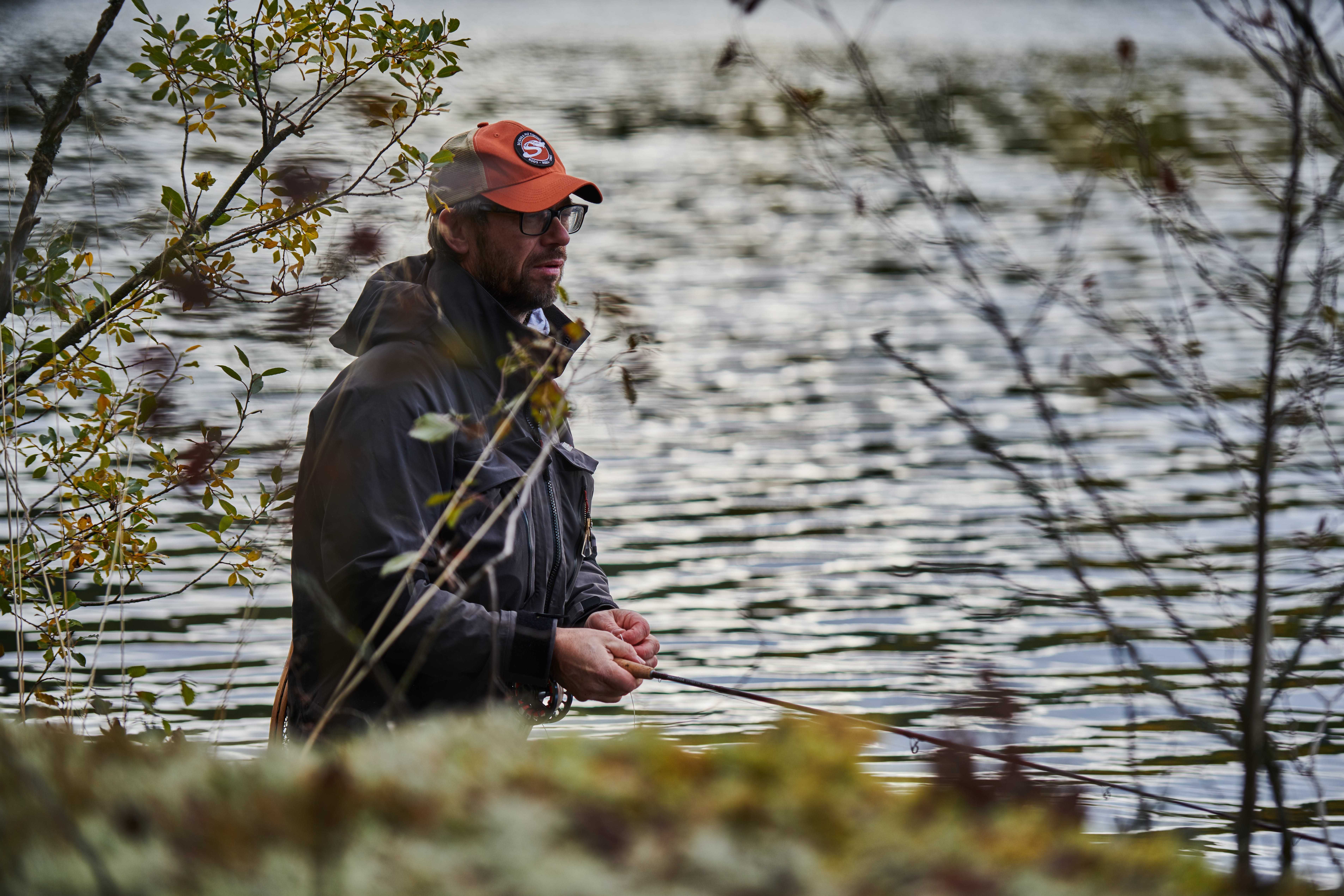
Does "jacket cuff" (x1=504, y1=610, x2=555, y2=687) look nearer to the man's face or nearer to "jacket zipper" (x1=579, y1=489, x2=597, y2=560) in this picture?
"jacket zipper" (x1=579, y1=489, x2=597, y2=560)

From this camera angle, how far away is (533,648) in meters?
3.33

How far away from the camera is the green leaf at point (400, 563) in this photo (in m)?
2.81

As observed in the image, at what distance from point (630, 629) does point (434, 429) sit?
105 cm

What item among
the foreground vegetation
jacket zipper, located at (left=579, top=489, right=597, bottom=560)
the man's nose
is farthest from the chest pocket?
the foreground vegetation

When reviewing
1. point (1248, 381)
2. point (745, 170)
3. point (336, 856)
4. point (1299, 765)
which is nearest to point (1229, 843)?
point (1299, 765)

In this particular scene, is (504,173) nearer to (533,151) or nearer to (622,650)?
(533,151)

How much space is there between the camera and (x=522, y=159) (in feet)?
12.8

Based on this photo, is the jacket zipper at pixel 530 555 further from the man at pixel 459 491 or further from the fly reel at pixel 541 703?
the fly reel at pixel 541 703

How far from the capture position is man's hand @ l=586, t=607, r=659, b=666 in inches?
141

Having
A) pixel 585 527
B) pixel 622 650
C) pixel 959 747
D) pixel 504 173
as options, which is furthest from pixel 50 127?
pixel 959 747

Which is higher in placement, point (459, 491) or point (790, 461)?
point (459, 491)

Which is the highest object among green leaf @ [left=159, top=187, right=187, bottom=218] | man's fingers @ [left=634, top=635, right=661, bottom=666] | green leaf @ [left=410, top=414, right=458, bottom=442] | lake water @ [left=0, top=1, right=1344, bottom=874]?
green leaf @ [left=159, top=187, right=187, bottom=218]

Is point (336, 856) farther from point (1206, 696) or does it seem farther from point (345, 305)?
point (1206, 696)

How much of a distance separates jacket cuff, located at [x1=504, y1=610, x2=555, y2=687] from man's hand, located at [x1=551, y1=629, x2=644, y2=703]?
0.02m
